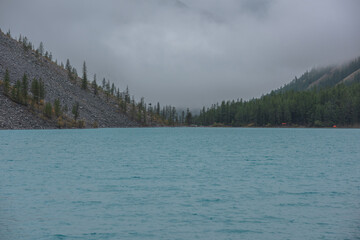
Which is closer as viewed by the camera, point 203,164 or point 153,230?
point 153,230

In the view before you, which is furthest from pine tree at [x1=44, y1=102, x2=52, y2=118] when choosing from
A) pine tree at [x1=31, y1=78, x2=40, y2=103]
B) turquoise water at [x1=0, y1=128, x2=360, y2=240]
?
turquoise water at [x1=0, y1=128, x2=360, y2=240]

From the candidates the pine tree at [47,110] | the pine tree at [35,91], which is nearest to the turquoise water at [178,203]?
the pine tree at [47,110]

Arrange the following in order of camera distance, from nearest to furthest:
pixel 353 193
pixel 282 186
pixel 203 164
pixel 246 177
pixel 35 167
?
pixel 353 193 → pixel 282 186 → pixel 246 177 → pixel 35 167 → pixel 203 164

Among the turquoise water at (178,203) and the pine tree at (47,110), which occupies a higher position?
the pine tree at (47,110)

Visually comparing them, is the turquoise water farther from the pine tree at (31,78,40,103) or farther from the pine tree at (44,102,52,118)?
the pine tree at (31,78,40,103)

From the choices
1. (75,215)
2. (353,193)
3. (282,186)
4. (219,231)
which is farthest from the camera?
(282,186)

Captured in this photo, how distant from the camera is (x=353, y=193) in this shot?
24.4 metres

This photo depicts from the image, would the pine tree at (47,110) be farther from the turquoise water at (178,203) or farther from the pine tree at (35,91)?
the turquoise water at (178,203)

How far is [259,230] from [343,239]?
154 inches

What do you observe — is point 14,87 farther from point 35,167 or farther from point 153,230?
point 153,230

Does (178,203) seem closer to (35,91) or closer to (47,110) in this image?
(47,110)

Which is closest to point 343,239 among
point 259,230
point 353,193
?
point 259,230

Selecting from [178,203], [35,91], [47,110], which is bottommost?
[178,203]

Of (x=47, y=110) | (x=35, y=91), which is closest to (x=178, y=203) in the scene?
(x=47, y=110)
